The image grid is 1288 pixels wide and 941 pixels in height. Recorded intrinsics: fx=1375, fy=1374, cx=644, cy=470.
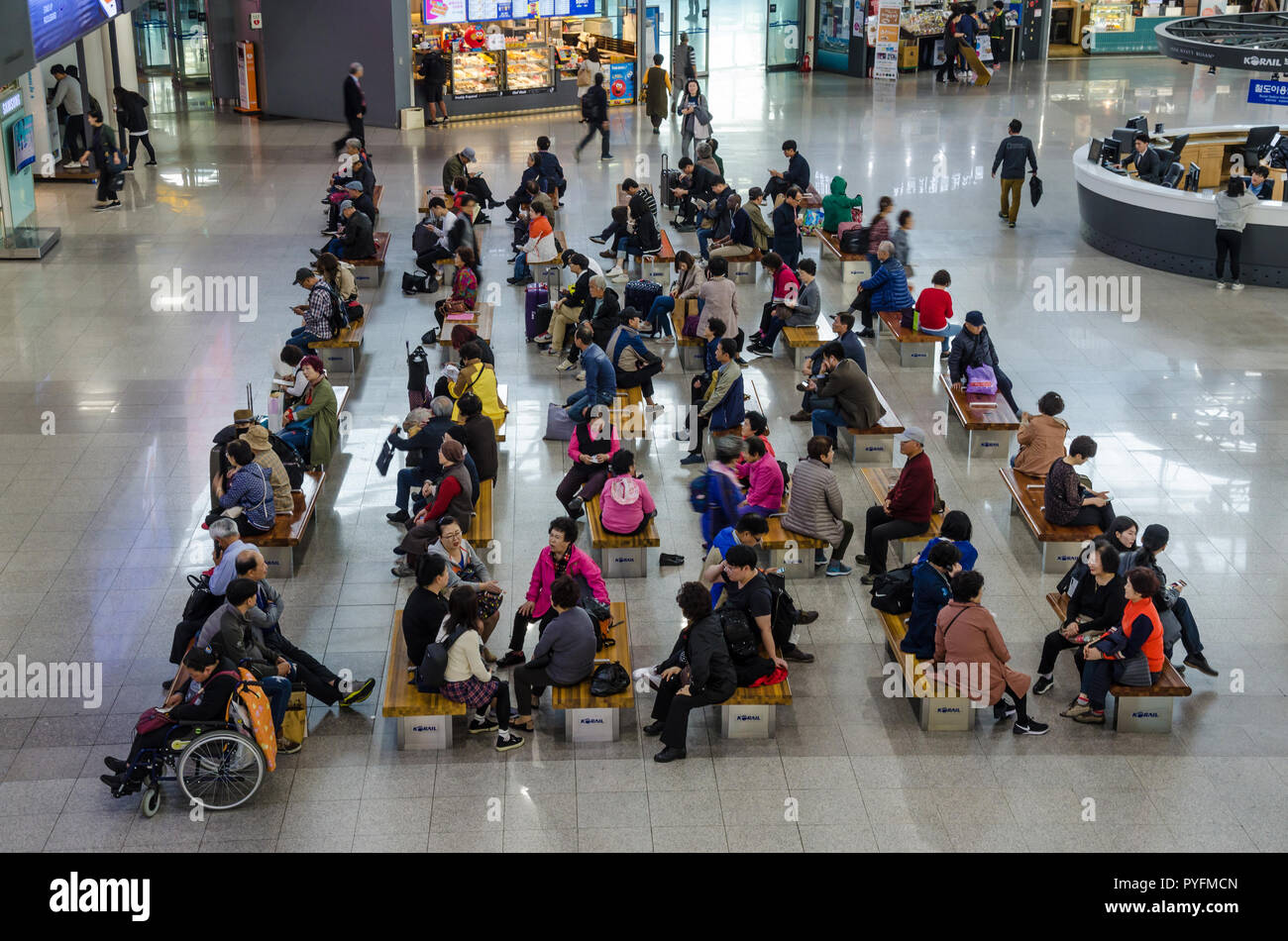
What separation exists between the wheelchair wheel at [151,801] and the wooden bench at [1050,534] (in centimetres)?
644

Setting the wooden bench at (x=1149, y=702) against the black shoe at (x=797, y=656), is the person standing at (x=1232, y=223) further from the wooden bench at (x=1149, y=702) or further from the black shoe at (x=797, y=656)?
the black shoe at (x=797, y=656)

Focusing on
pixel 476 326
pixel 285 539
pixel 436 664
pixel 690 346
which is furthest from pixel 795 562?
pixel 476 326

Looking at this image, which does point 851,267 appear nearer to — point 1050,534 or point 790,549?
point 1050,534

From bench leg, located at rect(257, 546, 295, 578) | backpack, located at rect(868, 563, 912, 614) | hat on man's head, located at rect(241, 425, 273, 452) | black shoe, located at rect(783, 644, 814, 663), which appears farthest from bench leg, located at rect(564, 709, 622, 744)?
hat on man's head, located at rect(241, 425, 273, 452)

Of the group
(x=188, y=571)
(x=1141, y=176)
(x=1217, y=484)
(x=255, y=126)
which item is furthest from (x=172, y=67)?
(x=1217, y=484)

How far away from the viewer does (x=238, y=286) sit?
684 inches

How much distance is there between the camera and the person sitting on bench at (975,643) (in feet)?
27.1

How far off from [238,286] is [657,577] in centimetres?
915

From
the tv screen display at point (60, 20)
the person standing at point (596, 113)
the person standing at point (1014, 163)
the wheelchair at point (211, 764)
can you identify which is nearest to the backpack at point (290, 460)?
the wheelchair at point (211, 764)

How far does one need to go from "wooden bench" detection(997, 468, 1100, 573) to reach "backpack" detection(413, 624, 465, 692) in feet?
15.4

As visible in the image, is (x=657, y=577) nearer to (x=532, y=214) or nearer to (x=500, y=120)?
(x=532, y=214)

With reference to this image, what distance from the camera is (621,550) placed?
10.5 meters

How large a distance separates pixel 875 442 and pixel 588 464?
288 centimetres

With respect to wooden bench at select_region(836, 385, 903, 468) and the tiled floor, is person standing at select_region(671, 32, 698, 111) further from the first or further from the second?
wooden bench at select_region(836, 385, 903, 468)
